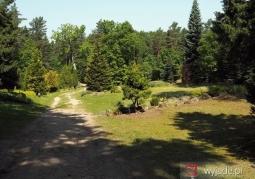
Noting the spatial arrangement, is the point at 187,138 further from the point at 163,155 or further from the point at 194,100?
the point at 194,100

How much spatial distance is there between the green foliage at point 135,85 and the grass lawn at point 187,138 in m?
2.34

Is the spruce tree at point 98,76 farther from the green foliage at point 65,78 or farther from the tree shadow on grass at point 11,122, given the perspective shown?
the tree shadow on grass at point 11,122

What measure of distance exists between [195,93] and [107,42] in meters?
39.4

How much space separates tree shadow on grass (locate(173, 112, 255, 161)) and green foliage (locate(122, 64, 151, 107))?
380 cm

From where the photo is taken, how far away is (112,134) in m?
16.5

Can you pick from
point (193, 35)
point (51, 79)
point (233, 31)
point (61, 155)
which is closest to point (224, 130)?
point (61, 155)

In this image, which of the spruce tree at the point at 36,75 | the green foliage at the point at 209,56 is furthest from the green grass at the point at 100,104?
the green foliage at the point at 209,56

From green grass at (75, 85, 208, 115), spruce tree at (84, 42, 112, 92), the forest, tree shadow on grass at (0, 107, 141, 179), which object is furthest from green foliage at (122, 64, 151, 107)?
spruce tree at (84, 42, 112, 92)

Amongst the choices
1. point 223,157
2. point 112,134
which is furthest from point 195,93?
point 223,157

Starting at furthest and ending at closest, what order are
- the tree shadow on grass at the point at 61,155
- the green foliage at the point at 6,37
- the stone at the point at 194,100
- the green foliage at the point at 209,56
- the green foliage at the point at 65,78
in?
the green foliage at the point at 65,78
the green foliage at the point at 209,56
the green foliage at the point at 6,37
the stone at the point at 194,100
the tree shadow on grass at the point at 61,155

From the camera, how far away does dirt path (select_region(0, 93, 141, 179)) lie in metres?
9.62

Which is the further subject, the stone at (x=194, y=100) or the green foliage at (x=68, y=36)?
the green foliage at (x=68, y=36)

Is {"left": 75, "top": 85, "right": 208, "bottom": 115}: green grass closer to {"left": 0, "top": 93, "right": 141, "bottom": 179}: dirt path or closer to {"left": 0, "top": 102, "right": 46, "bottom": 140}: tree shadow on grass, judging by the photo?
{"left": 0, "top": 102, "right": 46, "bottom": 140}: tree shadow on grass

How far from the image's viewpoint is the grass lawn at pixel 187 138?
10414 millimetres
